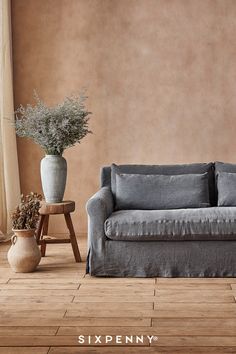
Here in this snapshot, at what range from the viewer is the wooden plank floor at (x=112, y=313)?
2.80 meters

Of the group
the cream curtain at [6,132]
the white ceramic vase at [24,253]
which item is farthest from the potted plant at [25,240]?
the cream curtain at [6,132]

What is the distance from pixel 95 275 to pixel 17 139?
230 cm

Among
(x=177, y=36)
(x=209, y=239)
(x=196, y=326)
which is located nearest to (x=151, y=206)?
(x=209, y=239)

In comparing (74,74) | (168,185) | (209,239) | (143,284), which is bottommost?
(143,284)

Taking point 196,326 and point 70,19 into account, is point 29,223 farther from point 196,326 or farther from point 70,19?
point 70,19

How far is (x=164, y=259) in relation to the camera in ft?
13.6

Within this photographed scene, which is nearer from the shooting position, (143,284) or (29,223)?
(143,284)

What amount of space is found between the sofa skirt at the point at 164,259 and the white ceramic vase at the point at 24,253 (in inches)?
18.3

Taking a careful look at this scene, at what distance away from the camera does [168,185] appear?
4.68 m

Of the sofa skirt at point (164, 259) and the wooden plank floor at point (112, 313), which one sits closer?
the wooden plank floor at point (112, 313)

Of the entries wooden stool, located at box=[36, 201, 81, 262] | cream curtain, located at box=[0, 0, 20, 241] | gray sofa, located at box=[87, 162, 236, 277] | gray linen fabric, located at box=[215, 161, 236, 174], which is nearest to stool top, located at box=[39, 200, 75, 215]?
wooden stool, located at box=[36, 201, 81, 262]

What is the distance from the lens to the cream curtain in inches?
223

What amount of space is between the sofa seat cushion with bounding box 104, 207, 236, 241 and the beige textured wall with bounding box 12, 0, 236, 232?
5.90ft

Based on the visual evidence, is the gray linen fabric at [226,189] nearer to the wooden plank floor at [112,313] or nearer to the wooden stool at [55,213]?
the wooden plank floor at [112,313]
